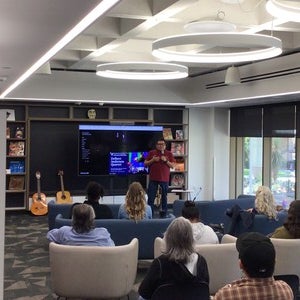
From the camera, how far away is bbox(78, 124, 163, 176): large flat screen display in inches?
403

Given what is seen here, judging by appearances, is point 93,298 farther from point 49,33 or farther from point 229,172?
point 229,172

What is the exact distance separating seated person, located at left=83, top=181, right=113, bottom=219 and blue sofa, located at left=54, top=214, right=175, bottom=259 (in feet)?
1.17

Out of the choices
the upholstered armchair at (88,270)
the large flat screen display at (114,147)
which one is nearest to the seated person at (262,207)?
the upholstered armchair at (88,270)

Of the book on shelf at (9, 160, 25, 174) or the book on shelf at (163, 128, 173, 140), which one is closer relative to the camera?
the book on shelf at (9, 160, 25, 174)

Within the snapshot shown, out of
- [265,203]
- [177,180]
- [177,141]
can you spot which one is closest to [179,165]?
[177,180]

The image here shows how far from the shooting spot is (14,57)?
4.76 meters

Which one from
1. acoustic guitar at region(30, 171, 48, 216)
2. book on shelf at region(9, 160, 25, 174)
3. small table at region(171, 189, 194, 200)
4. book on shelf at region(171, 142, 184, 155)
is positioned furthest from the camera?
book on shelf at region(171, 142, 184, 155)

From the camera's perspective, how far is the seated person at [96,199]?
19.2 ft

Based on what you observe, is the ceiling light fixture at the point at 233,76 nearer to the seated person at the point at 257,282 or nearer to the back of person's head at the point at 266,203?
the back of person's head at the point at 266,203

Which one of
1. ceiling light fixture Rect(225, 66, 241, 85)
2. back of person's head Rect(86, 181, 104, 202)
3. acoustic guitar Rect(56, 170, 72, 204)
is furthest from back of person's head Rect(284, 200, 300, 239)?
acoustic guitar Rect(56, 170, 72, 204)

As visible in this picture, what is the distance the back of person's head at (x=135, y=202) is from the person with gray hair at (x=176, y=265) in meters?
2.35

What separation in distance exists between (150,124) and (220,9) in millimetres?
5860

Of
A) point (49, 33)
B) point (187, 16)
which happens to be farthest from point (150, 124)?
point (49, 33)

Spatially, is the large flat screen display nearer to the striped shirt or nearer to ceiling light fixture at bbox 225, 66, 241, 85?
ceiling light fixture at bbox 225, 66, 241, 85
